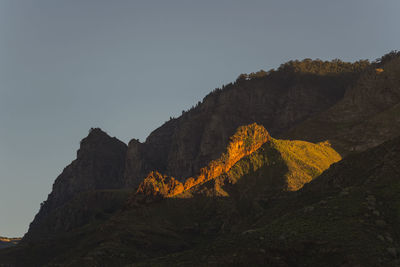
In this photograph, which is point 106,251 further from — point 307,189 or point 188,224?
point 307,189

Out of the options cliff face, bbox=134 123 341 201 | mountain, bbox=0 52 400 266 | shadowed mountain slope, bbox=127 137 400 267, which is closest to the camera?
shadowed mountain slope, bbox=127 137 400 267

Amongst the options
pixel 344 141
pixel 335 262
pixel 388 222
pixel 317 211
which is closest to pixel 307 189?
pixel 317 211

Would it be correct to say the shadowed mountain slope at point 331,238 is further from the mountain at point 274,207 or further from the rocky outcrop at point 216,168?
the rocky outcrop at point 216,168

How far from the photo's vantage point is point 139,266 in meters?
54.4

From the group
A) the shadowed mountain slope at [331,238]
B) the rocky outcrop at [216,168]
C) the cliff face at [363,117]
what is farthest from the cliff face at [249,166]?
the shadowed mountain slope at [331,238]

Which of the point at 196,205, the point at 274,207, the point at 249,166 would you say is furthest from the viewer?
the point at 249,166

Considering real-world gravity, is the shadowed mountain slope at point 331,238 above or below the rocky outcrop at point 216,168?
below

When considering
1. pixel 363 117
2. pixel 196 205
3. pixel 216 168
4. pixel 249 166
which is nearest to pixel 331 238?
pixel 196 205

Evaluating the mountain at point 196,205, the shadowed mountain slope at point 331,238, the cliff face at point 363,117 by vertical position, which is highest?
the cliff face at point 363,117

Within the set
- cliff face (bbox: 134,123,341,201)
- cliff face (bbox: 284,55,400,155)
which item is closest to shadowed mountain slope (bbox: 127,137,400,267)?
cliff face (bbox: 134,123,341,201)

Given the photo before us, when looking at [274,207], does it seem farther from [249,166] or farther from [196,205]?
[249,166]

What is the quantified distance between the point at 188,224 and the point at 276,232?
179 ft

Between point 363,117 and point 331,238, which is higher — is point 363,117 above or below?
above

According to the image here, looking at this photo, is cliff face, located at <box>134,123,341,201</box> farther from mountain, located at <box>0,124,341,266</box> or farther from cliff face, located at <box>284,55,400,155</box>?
cliff face, located at <box>284,55,400,155</box>
